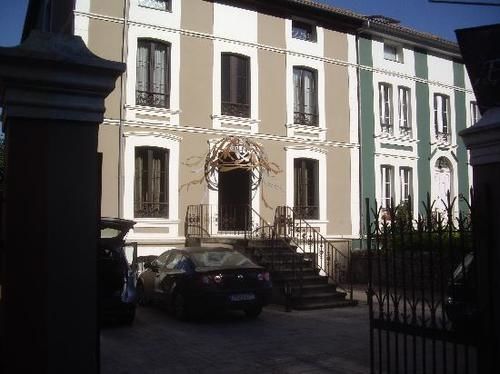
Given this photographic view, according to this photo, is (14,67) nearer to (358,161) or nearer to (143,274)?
(143,274)

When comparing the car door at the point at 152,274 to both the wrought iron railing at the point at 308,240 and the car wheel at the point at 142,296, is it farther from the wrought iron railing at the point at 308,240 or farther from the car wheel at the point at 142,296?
A: the wrought iron railing at the point at 308,240

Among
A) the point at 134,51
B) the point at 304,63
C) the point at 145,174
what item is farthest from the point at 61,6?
the point at 304,63

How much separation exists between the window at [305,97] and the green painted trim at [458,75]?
779cm

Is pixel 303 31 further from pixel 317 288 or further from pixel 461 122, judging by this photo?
pixel 317 288

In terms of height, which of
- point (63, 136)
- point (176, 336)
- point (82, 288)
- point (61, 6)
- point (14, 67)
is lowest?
point (176, 336)

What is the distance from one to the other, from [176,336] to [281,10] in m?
12.6

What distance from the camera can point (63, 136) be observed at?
12.3 feet

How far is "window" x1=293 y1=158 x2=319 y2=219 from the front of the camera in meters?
18.3

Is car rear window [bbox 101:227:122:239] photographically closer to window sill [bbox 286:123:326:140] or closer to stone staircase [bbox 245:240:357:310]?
stone staircase [bbox 245:240:357:310]

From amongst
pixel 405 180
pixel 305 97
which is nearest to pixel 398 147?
pixel 405 180

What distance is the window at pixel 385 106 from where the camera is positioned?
20.6 metres

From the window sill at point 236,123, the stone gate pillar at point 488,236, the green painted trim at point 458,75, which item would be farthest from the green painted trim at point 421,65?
the stone gate pillar at point 488,236

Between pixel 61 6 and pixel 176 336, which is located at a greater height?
pixel 61 6

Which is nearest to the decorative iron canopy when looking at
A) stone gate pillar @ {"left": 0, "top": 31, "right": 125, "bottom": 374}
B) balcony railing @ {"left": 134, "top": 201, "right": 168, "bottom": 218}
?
balcony railing @ {"left": 134, "top": 201, "right": 168, "bottom": 218}
